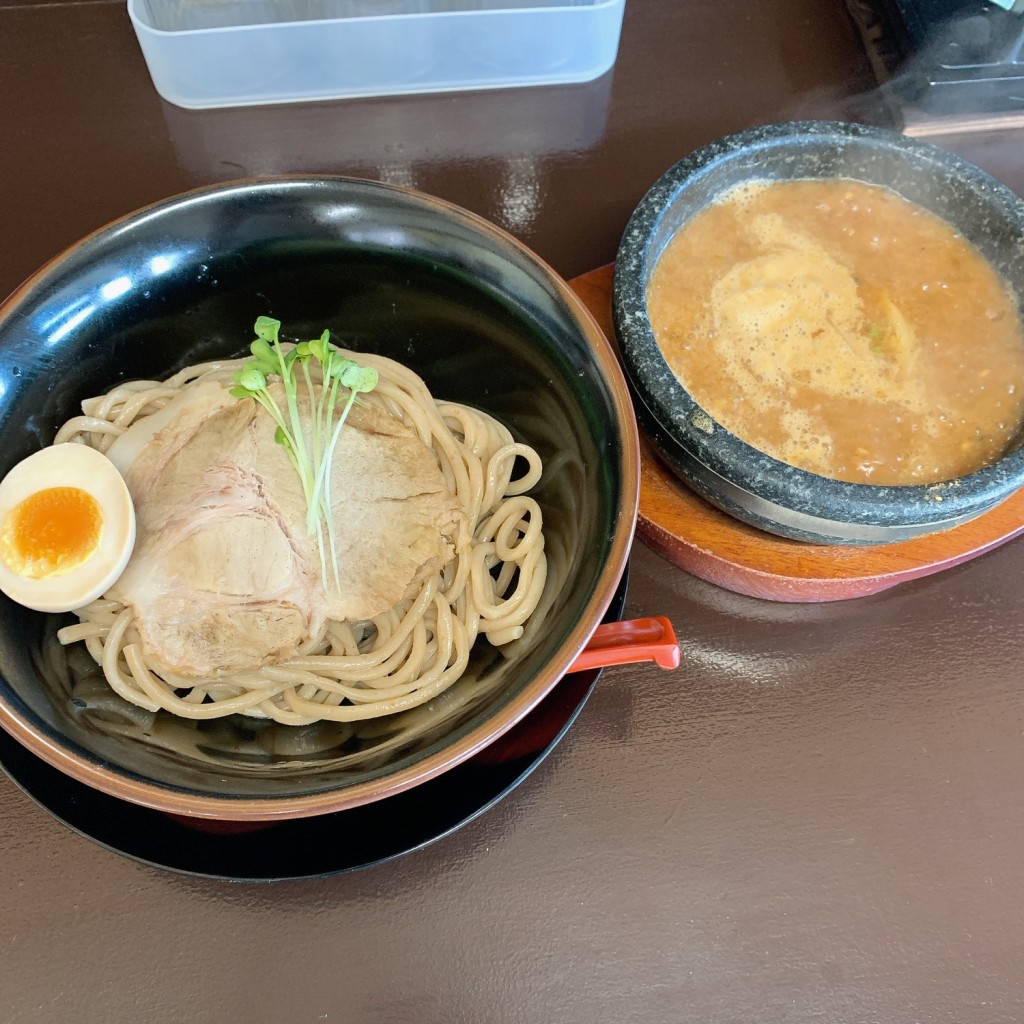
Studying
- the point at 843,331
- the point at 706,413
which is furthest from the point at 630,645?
the point at 843,331

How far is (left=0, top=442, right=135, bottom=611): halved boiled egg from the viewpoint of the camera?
4.72 feet

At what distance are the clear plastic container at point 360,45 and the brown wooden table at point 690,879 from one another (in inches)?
58.9

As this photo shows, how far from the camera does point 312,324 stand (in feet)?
5.92

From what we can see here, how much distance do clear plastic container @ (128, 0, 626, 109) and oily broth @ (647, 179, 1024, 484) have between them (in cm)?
81

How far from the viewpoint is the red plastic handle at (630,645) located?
139 cm

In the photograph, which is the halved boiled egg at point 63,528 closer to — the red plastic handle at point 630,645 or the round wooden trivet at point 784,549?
the red plastic handle at point 630,645

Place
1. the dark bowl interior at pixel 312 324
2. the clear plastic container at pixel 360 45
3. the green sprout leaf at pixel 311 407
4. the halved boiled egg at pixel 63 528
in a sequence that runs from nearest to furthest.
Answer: the dark bowl interior at pixel 312 324 < the halved boiled egg at pixel 63 528 < the green sprout leaf at pixel 311 407 < the clear plastic container at pixel 360 45

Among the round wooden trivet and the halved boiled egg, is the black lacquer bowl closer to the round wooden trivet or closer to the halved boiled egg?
the round wooden trivet

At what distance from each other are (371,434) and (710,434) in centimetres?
66

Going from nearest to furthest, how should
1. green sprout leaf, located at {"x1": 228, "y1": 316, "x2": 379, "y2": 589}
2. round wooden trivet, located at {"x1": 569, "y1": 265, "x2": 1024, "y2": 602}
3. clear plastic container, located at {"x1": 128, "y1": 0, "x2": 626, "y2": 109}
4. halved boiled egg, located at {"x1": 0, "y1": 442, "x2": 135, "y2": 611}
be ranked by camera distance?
halved boiled egg, located at {"x1": 0, "y1": 442, "x2": 135, "y2": 611} → green sprout leaf, located at {"x1": 228, "y1": 316, "x2": 379, "y2": 589} → round wooden trivet, located at {"x1": 569, "y1": 265, "x2": 1024, "y2": 602} → clear plastic container, located at {"x1": 128, "y1": 0, "x2": 626, "y2": 109}

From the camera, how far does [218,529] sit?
1.58 m

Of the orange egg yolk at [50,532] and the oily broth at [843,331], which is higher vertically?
the orange egg yolk at [50,532]

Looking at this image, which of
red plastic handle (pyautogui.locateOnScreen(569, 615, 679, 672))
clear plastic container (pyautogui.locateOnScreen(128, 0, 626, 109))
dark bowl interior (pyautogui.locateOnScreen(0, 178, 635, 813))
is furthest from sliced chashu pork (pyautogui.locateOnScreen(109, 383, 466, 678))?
clear plastic container (pyautogui.locateOnScreen(128, 0, 626, 109))

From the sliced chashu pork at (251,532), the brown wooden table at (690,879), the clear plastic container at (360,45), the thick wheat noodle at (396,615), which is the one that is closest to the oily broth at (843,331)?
the brown wooden table at (690,879)
